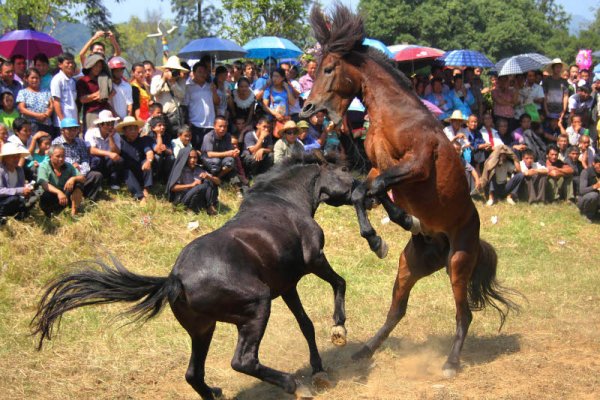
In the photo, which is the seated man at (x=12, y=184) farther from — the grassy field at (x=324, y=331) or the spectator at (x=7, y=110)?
the spectator at (x=7, y=110)

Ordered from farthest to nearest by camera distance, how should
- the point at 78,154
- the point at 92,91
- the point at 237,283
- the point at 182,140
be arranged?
Result: the point at 182,140 → the point at 92,91 → the point at 78,154 → the point at 237,283

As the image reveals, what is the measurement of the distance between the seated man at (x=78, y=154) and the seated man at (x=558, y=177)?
8.32 m

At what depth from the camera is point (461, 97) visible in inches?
533

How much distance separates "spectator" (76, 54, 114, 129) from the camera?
10031 millimetres

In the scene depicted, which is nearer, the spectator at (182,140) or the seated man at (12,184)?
the seated man at (12,184)

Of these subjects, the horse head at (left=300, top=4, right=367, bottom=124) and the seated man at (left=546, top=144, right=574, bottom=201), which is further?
the seated man at (left=546, top=144, right=574, bottom=201)

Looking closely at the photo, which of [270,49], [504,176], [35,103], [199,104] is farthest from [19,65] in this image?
[504,176]

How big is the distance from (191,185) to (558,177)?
23.8 ft

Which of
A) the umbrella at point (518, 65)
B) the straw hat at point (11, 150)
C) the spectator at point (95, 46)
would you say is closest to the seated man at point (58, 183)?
the straw hat at point (11, 150)

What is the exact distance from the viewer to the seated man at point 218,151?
35.1ft

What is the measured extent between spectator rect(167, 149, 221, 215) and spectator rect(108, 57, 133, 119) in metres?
1.05

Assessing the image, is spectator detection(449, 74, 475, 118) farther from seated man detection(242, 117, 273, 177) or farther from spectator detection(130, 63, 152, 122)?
spectator detection(130, 63, 152, 122)

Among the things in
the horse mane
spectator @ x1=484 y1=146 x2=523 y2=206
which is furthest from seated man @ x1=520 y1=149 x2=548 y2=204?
the horse mane

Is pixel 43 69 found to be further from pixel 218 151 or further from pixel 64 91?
pixel 218 151
